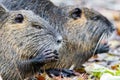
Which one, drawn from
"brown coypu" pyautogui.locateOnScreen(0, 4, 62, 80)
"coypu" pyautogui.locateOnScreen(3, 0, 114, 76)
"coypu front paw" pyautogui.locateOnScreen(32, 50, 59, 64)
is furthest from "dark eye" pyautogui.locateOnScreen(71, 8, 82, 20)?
"coypu front paw" pyautogui.locateOnScreen(32, 50, 59, 64)

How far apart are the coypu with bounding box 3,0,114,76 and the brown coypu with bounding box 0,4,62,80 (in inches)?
32.8

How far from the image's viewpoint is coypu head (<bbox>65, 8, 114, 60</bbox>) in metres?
7.42

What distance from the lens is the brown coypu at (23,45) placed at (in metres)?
6.05

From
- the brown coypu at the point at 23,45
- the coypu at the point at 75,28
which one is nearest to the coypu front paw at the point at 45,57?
the brown coypu at the point at 23,45

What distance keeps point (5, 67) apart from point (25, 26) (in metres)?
0.51

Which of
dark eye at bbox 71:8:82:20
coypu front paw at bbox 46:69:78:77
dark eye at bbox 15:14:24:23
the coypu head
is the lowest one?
coypu front paw at bbox 46:69:78:77

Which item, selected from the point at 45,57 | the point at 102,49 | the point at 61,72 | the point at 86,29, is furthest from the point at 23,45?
the point at 102,49

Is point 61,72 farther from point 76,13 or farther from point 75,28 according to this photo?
point 76,13

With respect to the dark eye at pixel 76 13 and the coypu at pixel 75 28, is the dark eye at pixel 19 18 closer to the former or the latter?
the coypu at pixel 75 28

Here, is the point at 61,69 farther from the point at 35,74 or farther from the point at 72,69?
the point at 35,74

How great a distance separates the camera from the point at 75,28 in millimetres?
7453

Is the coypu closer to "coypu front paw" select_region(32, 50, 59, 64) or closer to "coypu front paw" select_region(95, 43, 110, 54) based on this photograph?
"coypu front paw" select_region(95, 43, 110, 54)

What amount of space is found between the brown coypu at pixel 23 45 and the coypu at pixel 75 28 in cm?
83

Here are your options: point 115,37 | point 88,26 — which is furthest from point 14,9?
point 115,37
